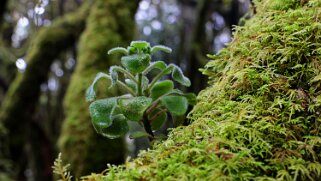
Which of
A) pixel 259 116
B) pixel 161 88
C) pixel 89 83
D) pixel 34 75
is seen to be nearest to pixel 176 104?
pixel 161 88

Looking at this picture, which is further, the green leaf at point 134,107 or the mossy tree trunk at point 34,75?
the mossy tree trunk at point 34,75

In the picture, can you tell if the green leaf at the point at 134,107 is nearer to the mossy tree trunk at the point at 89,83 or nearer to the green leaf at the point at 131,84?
the green leaf at the point at 131,84

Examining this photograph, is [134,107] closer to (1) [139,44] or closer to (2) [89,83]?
(1) [139,44]

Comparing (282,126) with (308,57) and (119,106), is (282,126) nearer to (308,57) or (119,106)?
(308,57)

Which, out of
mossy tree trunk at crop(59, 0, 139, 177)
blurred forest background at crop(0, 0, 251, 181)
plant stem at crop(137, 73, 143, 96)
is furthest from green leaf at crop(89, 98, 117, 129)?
mossy tree trunk at crop(59, 0, 139, 177)

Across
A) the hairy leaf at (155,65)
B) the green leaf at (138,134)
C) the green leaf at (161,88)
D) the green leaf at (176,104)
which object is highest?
the hairy leaf at (155,65)

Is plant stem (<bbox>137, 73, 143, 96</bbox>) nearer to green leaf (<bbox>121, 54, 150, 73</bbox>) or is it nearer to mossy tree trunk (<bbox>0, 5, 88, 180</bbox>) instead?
green leaf (<bbox>121, 54, 150, 73</bbox>)

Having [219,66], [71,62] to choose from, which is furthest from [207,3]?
[219,66]

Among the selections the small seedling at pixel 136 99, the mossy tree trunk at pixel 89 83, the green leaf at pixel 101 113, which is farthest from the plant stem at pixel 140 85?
the mossy tree trunk at pixel 89 83
